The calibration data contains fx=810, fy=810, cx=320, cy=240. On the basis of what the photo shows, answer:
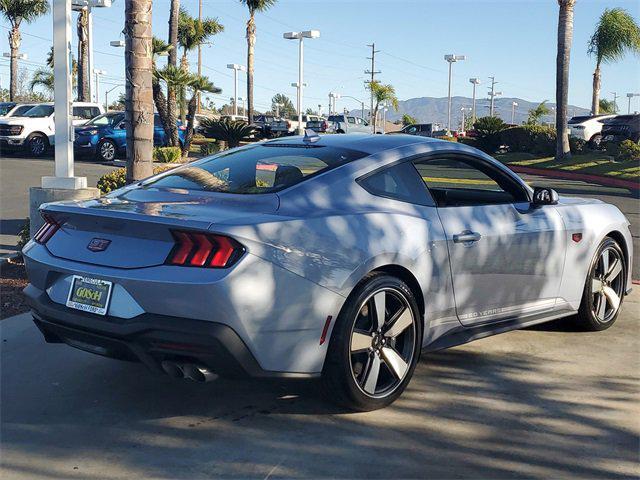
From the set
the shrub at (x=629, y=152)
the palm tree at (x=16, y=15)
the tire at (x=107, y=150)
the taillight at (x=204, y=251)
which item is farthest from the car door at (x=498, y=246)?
the palm tree at (x=16, y=15)

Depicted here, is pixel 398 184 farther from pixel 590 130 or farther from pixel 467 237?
pixel 590 130

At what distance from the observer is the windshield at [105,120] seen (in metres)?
26.2

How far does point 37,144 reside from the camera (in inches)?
1055

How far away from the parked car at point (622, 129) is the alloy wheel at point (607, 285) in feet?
79.5

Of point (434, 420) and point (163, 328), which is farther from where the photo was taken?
point (434, 420)

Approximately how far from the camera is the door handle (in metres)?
4.80

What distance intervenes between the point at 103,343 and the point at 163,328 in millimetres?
424

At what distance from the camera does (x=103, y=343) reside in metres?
3.99

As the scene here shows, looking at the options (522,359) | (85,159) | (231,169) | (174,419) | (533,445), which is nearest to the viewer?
(533,445)

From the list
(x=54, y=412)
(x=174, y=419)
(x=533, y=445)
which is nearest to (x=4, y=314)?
(x=54, y=412)

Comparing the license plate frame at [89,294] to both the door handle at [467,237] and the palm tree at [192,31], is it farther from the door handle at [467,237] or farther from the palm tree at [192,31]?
the palm tree at [192,31]

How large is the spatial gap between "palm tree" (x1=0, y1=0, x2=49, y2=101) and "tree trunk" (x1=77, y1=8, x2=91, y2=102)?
13769 millimetres

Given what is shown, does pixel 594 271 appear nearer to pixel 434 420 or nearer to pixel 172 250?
pixel 434 420

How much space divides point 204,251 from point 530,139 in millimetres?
30619
